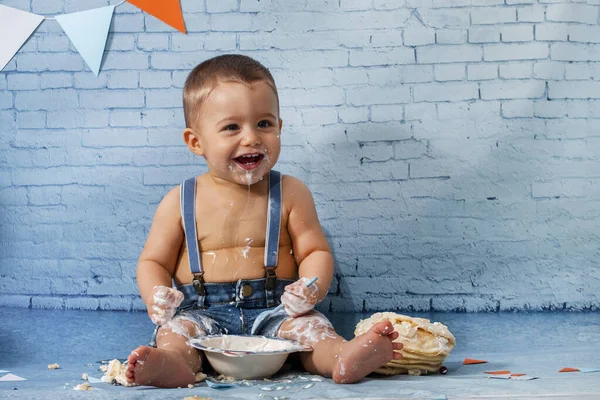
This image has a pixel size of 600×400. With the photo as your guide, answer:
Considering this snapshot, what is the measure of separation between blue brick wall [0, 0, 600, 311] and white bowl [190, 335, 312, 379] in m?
1.03

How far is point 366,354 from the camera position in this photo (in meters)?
2.06

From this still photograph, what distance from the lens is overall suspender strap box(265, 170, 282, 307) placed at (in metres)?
2.63

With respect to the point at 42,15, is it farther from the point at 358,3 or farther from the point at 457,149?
the point at 457,149

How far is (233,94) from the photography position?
2.54m

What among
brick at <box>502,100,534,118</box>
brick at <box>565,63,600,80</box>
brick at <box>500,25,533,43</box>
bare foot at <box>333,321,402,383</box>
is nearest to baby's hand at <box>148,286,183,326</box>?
bare foot at <box>333,321,402,383</box>

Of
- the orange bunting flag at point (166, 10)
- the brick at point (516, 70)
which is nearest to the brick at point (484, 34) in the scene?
the brick at point (516, 70)

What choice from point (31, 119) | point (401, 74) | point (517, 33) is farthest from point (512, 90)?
point (31, 119)

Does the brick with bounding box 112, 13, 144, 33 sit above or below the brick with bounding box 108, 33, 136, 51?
above

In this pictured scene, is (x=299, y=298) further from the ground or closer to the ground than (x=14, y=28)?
closer to the ground

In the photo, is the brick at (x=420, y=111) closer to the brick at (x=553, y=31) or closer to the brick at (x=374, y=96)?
the brick at (x=374, y=96)

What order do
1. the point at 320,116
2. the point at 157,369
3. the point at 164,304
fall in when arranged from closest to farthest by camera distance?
1. the point at 157,369
2. the point at 164,304
3. the point at 320,116

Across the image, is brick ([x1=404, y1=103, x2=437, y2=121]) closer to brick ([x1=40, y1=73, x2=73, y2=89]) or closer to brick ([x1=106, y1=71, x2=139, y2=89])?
brick ([x1=106, y1=71, x2=139, y2=89])

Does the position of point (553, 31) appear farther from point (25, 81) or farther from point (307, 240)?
point (25, 81)

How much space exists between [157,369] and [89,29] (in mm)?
1747
